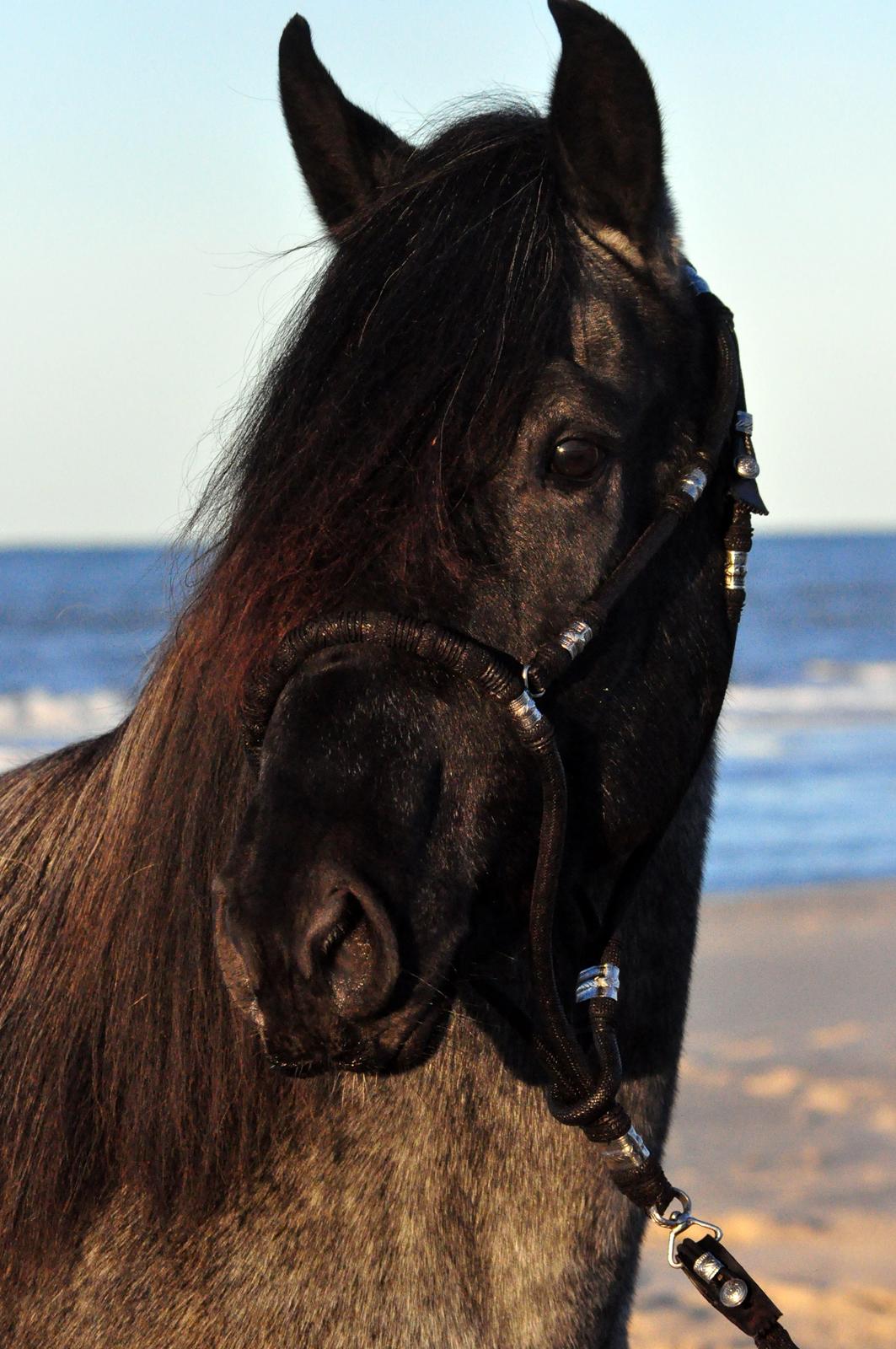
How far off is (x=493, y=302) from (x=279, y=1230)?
3.81 feet

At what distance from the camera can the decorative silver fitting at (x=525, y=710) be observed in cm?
151

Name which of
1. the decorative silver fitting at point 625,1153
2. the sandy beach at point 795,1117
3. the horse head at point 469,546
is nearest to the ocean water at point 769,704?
the horse head at point 469,546

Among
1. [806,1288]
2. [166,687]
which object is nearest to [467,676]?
[166,687]

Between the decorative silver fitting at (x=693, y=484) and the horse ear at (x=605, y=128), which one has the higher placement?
the horse ear at (x=605, y=128)

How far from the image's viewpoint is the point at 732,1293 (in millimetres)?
1771

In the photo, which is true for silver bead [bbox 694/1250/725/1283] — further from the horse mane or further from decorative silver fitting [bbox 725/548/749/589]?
decorative silver fitting [bbox 725/548/749/589]

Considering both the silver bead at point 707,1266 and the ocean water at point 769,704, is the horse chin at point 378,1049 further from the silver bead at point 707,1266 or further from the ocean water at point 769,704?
the ocean water at point 769,704

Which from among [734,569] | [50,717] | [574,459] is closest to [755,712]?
[50,717]

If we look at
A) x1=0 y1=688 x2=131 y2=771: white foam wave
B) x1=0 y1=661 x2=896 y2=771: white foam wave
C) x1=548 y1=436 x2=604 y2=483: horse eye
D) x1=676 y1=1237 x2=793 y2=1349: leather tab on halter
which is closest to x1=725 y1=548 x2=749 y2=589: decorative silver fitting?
x1=548 y1=436 x2=604 y2=483: horse eye

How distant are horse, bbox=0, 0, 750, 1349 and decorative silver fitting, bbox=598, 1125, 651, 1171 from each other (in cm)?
5

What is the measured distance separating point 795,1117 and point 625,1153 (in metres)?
4.37

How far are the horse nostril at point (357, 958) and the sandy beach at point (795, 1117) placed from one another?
3031 millimetres

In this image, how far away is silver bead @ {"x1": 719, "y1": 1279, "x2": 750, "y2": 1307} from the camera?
5.80 feet

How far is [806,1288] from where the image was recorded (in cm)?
425
